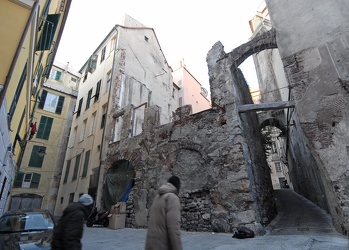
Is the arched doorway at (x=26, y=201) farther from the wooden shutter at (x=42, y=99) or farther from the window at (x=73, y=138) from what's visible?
the wooden shutter at (x=42, y=99)

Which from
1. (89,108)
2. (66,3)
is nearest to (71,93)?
(89,108)

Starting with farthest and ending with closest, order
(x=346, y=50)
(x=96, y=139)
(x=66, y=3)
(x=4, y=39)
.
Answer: (x=96, y=139) < (x=66, y=3) < (x=346, y=50) < (x=4, y=39)

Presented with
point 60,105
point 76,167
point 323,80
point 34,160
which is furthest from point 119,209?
point 60,105

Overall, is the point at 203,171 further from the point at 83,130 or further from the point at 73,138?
the point at 73,138

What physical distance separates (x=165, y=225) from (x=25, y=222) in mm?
4410

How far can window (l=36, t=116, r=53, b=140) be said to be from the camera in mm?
19812

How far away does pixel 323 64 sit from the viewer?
659 cm

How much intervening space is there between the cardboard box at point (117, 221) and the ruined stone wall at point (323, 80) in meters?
7.85

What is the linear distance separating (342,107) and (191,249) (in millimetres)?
5679

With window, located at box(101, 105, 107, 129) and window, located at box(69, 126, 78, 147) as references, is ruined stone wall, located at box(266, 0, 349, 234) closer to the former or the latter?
window, located at box(101, 105, 107, 129)

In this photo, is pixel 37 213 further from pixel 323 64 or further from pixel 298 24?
pixel 298 24

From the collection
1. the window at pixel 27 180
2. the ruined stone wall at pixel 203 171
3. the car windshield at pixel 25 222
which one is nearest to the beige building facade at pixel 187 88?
the ruined stone wall at pixel 203 171

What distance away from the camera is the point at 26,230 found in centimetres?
459

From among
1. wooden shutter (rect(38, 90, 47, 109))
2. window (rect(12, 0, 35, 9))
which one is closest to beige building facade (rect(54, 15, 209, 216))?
wooden shutter (rect(38, 90, 47, 109))
